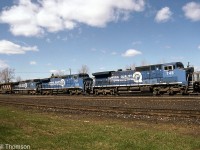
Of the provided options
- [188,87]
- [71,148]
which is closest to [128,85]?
[188,87]

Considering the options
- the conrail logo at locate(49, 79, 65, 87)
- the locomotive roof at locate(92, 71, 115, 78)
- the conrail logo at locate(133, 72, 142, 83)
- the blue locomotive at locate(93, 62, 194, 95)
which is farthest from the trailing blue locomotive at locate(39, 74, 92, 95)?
the conrail logo at locate(133, 72, 142, 83)

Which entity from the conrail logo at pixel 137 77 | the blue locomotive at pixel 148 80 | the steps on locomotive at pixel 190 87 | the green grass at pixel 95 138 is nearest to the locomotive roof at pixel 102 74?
the blue locomotive at pixel 148 80

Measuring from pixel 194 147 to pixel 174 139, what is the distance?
1116 mm

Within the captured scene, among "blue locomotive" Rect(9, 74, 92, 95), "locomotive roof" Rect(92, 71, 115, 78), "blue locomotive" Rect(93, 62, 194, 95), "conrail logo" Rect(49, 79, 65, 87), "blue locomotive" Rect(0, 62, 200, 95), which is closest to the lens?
"blue locomotive" Rect(0, 62, 200, 95)

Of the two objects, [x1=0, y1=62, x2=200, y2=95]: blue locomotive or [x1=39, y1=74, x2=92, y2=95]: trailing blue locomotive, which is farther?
[x1=39, y1=74, x2=92, y2=95]: trailing blue locomotive

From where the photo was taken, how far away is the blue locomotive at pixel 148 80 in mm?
30884

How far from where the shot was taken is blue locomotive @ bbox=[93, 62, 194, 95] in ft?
101

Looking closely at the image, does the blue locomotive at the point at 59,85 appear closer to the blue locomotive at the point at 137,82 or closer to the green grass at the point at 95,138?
the blue locomotive at the point at 137,82

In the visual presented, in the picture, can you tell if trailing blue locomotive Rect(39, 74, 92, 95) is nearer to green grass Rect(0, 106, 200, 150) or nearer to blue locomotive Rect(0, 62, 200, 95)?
blue locomotive Rect(0, 62, 200, 95)

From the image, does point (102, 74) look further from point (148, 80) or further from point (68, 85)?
point (68, 85)

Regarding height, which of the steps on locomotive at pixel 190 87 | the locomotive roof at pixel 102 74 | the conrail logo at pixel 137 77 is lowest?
the steps on locomotive at pixel 190 87

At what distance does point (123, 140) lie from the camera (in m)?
9.94

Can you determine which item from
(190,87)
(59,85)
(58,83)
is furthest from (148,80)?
(58,83)

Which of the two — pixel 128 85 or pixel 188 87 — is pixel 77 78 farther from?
pixel 188 87
